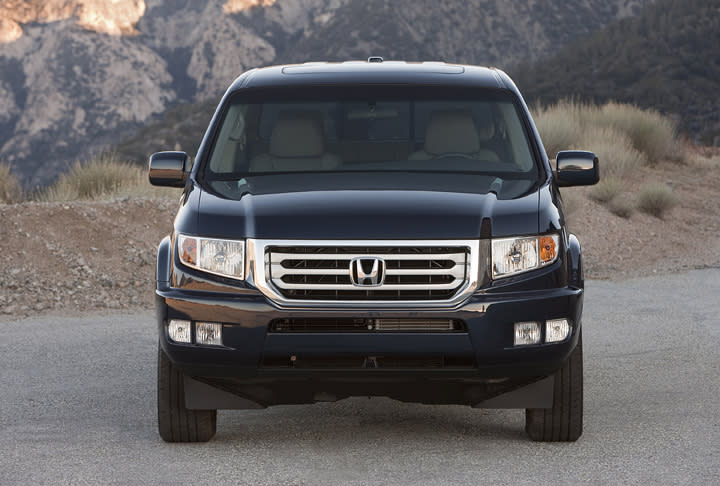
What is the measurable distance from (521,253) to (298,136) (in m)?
1.69

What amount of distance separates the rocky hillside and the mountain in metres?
15.8

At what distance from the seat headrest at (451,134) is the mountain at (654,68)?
3712 centimetres

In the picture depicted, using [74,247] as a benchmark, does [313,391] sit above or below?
above

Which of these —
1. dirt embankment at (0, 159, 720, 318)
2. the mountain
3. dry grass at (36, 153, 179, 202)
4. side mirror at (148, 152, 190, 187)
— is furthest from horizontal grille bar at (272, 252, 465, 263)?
the mountain

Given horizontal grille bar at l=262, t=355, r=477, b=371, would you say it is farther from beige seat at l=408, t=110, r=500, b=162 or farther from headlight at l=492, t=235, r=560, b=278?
beige seat at l=408, t=110, r=500, b=162

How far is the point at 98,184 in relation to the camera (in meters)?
18.6

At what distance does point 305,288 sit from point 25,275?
27.5 feet

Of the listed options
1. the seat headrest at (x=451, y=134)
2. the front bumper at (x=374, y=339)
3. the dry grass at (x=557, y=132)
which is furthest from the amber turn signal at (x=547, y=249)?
the dry grass at (x=557, y=132)

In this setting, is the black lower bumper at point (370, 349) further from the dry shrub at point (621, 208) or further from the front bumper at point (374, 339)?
the dry shrub at point (621, 208)

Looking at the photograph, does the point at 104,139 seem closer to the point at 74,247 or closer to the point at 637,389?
the point at 74,247

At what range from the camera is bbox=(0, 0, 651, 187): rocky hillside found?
239 feet

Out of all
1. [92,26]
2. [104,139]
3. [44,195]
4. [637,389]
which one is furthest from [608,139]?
[92,26]

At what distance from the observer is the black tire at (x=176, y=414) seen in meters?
5.49

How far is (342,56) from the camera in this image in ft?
233
